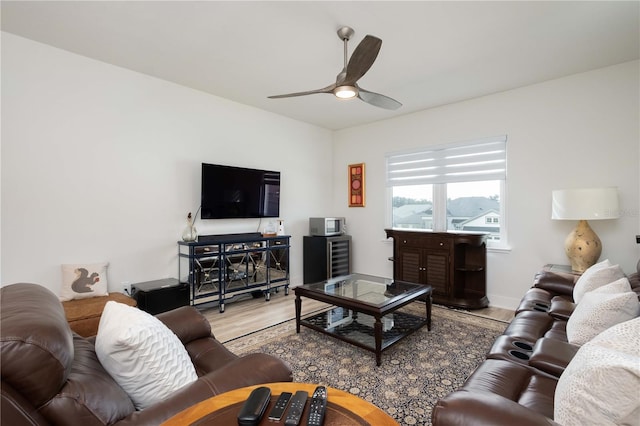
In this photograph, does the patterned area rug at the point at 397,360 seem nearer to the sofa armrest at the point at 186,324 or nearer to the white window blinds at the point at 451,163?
the sofa armrest at the point at 186,324

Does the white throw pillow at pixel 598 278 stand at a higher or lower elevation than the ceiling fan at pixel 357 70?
lower

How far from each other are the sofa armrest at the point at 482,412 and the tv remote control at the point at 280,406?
1.63 ft

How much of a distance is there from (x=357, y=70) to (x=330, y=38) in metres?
0.57

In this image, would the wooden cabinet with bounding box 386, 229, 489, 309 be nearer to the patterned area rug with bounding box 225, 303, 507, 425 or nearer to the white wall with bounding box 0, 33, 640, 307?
the white wall with bounding box 0, 33, 640, 307

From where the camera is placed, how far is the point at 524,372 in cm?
151

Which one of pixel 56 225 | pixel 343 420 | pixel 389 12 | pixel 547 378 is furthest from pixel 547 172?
pixel 56 225

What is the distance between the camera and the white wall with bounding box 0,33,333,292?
2699mm

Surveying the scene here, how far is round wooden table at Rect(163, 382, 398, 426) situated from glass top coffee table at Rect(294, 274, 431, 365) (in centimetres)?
145

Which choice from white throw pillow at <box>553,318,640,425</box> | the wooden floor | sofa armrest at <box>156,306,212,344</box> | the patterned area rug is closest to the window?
the wooden floor

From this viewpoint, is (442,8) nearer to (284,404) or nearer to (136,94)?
(284,404)

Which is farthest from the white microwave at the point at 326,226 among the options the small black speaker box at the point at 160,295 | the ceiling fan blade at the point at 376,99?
the ceiling fan blade at the point at 376,99

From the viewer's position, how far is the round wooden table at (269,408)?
2.96 feet

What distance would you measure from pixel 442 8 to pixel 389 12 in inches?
15.1

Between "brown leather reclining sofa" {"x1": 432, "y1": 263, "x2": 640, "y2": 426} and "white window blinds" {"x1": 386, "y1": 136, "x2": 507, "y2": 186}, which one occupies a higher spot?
"white window blinds" {"x1": 386, "y1": 136, "x2": 507, "y2": 186}
